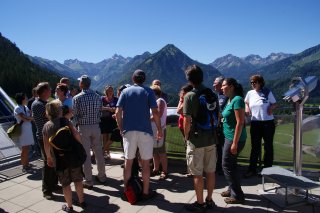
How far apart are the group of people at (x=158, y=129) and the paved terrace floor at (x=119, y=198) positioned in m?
0.16

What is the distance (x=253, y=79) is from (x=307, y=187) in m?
2.32

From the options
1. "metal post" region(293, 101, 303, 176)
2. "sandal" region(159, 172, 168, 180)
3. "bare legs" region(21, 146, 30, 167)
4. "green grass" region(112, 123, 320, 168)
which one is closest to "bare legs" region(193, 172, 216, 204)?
"green grass" region(112, 123, 320, 168)

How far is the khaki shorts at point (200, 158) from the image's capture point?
436 centimetres

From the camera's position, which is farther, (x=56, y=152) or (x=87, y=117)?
(x=87, y=117)

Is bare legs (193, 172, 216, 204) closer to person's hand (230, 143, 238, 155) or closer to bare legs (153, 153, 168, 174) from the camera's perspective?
person's hand (230, 143, 238, 155)

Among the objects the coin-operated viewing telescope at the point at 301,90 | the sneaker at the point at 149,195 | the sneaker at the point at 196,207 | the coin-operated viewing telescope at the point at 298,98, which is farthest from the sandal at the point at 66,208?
the coin-operated viewing telescope at the point at 301,90

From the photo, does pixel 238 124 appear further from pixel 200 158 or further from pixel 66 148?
pixel 66 148

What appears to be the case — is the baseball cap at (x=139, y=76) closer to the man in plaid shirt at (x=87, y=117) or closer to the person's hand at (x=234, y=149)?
the man in plaid shirt at (x=87, y=117)

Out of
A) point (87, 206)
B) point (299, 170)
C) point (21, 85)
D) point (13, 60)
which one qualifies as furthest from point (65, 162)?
point (13, 60)

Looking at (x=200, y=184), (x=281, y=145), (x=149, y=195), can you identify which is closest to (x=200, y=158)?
(x=200, y=184)

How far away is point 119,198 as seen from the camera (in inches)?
204

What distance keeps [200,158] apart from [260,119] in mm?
2095

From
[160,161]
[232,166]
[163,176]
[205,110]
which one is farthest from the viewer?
[160,161]

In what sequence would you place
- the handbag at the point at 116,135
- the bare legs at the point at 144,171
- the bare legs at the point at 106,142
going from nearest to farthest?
the bare legs at the point at 144,171 → the handbag at the point at 116,135 → the bare legs at the point at 106,142
